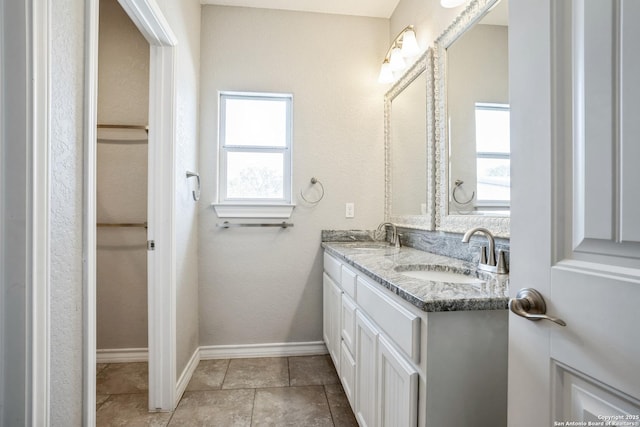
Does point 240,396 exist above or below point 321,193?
below

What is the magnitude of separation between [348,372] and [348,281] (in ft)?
1.54

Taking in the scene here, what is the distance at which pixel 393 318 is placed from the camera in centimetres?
100

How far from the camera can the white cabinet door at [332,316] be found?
71.1 inches

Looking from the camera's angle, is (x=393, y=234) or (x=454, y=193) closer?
(x=454, y=193)

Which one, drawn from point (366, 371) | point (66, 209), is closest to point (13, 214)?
point (66, 209)

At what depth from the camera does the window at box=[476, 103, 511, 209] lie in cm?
125

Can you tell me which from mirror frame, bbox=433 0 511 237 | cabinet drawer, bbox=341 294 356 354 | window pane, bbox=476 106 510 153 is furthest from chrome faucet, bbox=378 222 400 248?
window pane, bbox=476 106 510 153

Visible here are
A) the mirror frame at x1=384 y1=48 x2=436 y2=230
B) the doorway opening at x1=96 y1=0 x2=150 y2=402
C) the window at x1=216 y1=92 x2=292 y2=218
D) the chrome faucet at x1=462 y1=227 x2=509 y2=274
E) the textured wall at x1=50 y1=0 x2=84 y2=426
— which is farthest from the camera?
the window at x1=216 y1=92 x2=292 y2=218

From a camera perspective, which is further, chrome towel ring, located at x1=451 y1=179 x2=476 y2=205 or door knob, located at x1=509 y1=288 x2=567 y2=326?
chrome towel ring, located at x1=451 y1=179 x2=476 y2=205

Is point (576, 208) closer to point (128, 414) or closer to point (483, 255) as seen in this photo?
point (483, 255)

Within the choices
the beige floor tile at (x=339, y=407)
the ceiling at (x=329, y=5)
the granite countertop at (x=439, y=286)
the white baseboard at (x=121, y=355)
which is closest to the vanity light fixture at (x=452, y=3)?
the ceiling at (x=329, y=5)

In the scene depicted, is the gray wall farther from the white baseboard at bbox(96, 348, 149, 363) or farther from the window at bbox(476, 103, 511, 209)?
the white baseboard at bbox(96, 348, 149, 363)

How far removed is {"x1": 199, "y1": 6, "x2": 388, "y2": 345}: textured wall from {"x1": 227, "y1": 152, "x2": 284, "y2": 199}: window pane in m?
0.14

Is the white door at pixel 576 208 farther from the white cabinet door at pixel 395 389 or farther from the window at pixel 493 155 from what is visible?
the window at pixel 493 155
